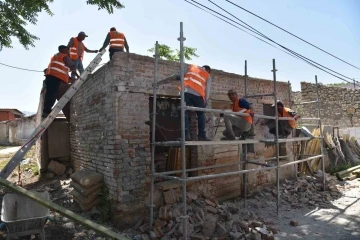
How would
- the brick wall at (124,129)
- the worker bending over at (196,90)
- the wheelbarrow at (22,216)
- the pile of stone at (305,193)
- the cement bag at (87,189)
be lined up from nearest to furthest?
the wheelbarrow at (22,216) < the worker bending over at (196,90) < the brick wall at (124,129) < the cement bag at (87,189) < the pile of stone at (305,193)

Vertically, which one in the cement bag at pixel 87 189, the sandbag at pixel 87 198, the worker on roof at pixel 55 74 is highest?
the worker on roof at pixel 55 74

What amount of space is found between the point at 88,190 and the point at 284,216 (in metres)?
4.58

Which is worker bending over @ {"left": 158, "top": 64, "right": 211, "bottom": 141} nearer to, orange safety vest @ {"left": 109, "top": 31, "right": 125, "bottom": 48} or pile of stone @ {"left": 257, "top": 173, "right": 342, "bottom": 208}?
orange safety vest @ {"left": 109, "top": 31, "right": 125, "bottom": 48}

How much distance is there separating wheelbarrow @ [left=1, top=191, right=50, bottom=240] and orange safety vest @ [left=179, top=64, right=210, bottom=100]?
314cm

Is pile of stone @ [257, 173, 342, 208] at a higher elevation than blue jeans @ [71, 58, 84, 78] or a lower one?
lower

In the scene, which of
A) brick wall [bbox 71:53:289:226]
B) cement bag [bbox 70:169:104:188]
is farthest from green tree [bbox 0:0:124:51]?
cement bag [bbox 70:169:104:188]

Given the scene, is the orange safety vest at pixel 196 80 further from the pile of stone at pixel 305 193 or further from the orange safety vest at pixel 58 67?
the pile of stone at pixel 305 193

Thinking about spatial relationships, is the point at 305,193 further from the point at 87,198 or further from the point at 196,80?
the point at 87,198

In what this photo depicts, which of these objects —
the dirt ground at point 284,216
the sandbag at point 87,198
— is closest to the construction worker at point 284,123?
the dirt ground at point 284,216

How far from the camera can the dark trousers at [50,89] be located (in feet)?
20.6

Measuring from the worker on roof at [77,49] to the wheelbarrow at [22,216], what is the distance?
12.9 ft

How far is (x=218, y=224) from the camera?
4.68 meters

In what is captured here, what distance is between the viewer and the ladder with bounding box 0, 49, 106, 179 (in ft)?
15.7

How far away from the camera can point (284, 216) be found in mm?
6023
